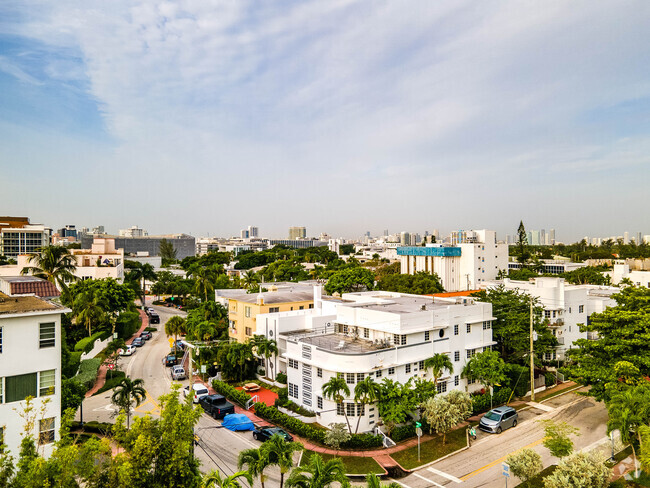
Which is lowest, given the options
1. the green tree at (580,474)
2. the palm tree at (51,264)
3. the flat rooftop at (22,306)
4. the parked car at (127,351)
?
the parked car at (127,351)

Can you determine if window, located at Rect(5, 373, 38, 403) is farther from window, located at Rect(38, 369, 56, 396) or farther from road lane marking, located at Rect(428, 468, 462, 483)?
road lane marking, located at Rect(428, 468, 462, 483)

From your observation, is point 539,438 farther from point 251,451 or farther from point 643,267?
point 643,267

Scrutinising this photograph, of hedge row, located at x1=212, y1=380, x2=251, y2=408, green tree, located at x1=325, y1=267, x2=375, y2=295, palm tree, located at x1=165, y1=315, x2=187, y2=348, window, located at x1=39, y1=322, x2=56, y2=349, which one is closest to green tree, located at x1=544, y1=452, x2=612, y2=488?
hedge row, located at x1=212, y1=380, x2=251, y2=408

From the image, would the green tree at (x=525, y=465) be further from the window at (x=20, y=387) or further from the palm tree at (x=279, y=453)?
the window at (x=20, y=387)

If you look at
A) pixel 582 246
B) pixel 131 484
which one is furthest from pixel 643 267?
pixel 131 484

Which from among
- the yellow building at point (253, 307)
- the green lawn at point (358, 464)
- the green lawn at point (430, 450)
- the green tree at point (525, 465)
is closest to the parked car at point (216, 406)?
the green lawn at point (358, 464)

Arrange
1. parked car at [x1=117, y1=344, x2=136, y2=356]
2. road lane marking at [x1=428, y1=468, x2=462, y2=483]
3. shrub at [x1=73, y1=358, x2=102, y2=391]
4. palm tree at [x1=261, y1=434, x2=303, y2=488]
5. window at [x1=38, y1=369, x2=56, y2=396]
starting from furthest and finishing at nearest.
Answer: parked car at [x1=117, y1=344, x2=136, y2=356] → shrub at [x1=73, y1=358, x2=102, y2=391] → road lane marking at [x1=428, y1=468, x2=462, y2=483] → window at [x1=38, y1=369, x2=56, y2=396] → palm tree at [x1=261, y1=434, x2=303, y2=488]
